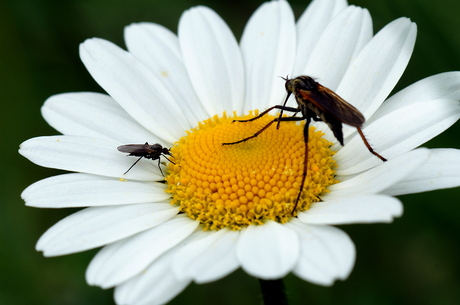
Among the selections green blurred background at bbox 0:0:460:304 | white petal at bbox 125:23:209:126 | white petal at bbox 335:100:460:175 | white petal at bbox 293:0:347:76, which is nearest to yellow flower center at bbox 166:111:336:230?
white petal at bbox 335:100:460:175

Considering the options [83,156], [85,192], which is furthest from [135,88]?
[85,192]

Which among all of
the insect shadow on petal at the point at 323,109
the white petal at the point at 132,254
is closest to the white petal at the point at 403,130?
the insect shadow on petal at the point at 323,109

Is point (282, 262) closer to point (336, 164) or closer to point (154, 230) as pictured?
point (154, 230)

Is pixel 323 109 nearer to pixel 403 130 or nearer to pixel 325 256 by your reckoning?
pixel 403 130

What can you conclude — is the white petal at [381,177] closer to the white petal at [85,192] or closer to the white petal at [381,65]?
the white petal at [381,65]

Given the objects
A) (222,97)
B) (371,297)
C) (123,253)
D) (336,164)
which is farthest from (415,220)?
(123,253)

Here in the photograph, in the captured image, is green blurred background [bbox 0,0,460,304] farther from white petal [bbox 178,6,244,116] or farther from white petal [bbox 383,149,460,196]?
white petal [bbox 178,6,244,116]
